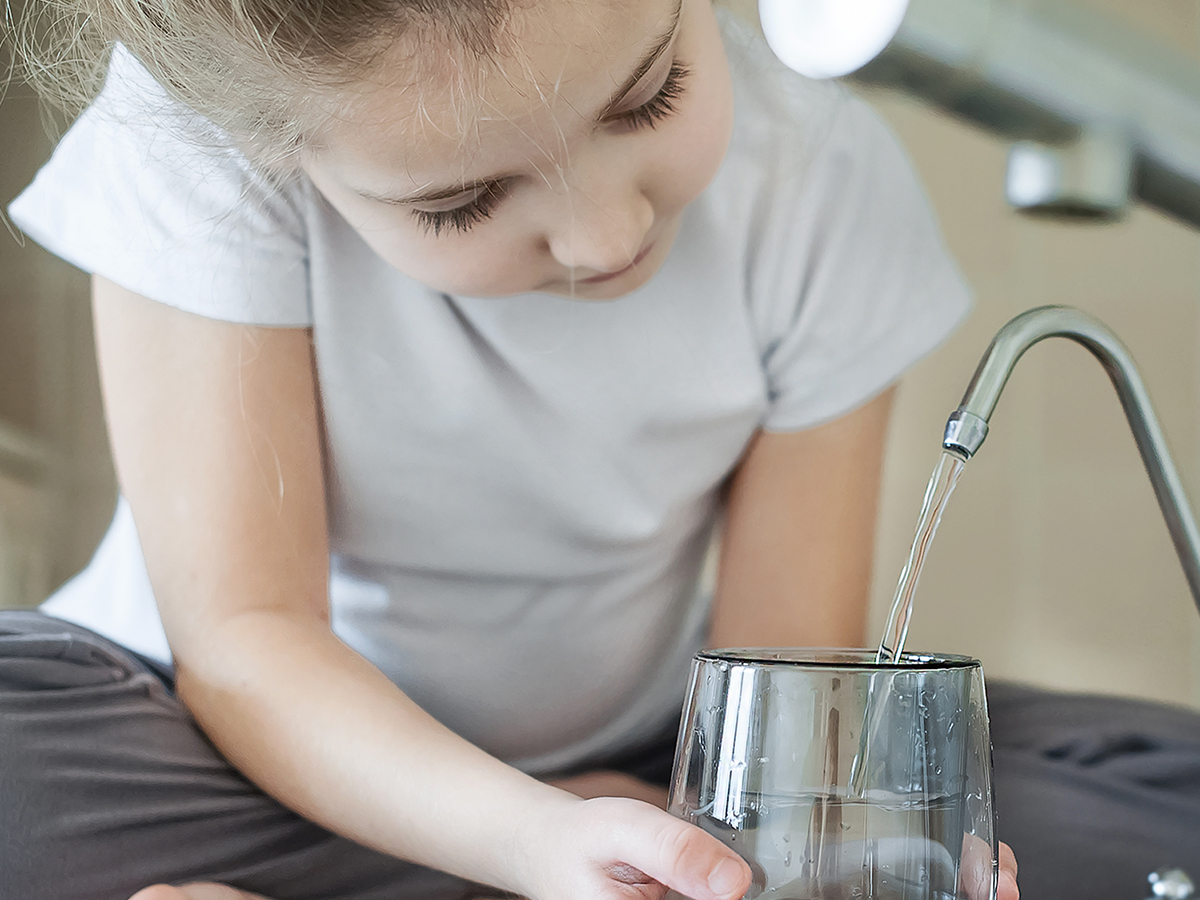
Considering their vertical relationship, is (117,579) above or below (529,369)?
below

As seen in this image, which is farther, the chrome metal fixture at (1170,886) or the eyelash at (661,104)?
the chrome metal fixture at (1170,886)

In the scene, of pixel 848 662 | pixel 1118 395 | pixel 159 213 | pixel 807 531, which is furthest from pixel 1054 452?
pixel 159 213

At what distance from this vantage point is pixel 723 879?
364 mm

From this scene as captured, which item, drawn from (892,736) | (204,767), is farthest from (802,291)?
(204,767)

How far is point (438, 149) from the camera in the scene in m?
0.41

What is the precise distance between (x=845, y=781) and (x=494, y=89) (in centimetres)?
28

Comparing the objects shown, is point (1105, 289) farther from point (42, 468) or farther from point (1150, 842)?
point (42, 468)

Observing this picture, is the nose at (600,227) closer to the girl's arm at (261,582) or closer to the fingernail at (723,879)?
the girl's arm at (261,582)

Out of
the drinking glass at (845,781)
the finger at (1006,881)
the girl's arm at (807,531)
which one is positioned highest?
the girl's arm at (807,531)

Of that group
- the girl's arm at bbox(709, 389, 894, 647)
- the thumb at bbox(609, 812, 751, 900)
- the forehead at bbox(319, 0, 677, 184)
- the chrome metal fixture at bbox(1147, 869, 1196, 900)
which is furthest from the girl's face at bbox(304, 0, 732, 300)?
the chrome metal fixture at bbox(1147, 869, 1196, 900)

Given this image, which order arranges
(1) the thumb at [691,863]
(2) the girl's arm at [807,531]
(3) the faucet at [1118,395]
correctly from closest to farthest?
(1) the thumb at [691,863], (3) the faucet at [1118,395], (2) the girl's arm at [807,531]

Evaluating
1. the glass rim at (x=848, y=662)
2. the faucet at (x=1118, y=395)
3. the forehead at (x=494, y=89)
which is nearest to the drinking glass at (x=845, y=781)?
the glass rim at (x=848, y=662)

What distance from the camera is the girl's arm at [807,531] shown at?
565mm

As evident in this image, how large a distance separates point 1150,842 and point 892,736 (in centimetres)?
32
